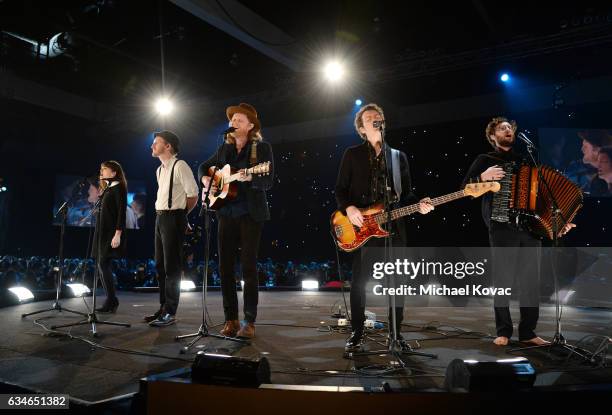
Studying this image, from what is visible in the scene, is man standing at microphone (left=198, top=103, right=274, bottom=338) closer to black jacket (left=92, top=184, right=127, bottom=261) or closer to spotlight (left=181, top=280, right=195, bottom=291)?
black jacket (left=92, top=184, right=127, bottom=261)

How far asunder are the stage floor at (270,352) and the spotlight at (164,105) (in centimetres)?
828

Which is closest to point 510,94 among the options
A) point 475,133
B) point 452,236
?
point 475,133

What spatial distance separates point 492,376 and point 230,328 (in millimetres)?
2626

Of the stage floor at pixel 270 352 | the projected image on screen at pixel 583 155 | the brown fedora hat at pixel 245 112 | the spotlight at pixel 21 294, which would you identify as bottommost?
the stage floor at pixel 270 352

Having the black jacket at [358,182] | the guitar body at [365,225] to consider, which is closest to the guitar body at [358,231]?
the guitar body at [365,225]

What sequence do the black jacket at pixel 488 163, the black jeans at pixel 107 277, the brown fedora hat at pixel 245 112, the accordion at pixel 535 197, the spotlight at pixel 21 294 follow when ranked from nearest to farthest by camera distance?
the accordion at pixel 535 197 → the black jacket at pixel 488 163 → the brown fedora hat at pixel 245 112 → the black jeans at pixel 107 277 → the spotlight at pixel 21 294

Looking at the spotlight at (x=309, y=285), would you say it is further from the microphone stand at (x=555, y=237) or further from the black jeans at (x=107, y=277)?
the microphone stand at (x=555, y=237)

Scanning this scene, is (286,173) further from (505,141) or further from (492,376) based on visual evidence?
(492,376)

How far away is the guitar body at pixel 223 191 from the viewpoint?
4.04m

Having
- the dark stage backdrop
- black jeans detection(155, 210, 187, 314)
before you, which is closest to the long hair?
black jeans detection(155, 210, 187, 314)

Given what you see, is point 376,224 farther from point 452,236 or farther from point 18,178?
point 18,178

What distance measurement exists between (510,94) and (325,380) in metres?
11.6

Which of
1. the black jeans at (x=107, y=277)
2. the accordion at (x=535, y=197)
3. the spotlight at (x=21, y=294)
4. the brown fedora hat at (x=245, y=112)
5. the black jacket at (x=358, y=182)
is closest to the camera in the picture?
the black jacket at (x=358, y=182)

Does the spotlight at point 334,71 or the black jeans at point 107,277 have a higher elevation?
the spotlight at point 334,71
